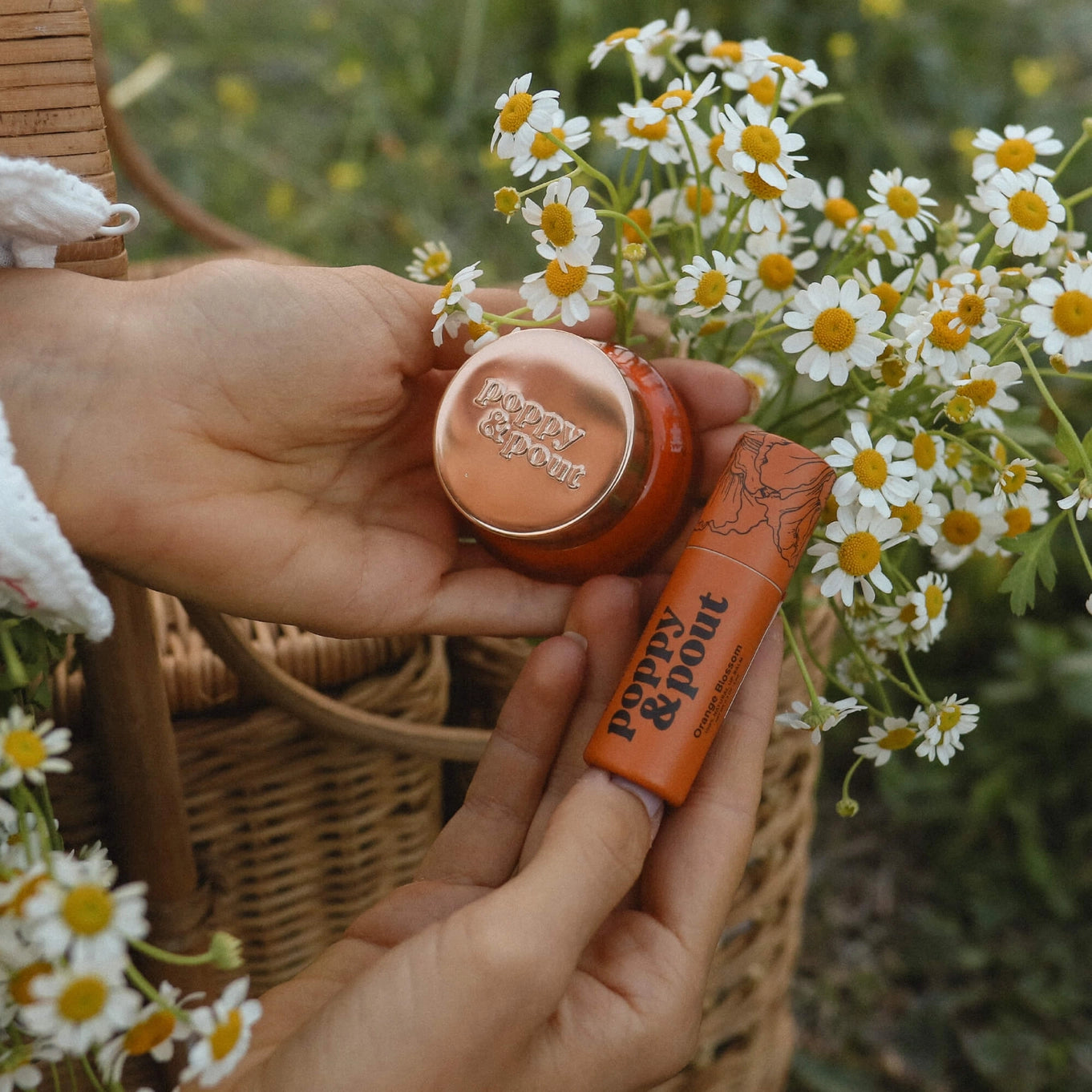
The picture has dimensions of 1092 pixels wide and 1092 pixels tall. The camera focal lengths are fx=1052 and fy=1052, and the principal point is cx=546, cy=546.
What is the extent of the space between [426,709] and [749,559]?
0.32 metres

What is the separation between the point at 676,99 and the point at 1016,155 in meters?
0.20

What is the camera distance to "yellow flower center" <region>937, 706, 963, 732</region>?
1.94ft

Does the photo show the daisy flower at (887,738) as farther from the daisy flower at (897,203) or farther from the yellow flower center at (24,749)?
the yellow flower center at (24,749)

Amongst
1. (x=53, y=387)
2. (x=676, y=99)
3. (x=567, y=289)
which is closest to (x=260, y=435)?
(x=53, y=387)

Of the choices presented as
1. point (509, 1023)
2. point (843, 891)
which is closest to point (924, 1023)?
point (843, 891)

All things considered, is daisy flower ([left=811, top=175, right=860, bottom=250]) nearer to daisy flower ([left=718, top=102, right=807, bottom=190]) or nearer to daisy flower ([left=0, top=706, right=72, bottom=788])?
daisy flower ([left=718, top=102, right=807, bottom=190])

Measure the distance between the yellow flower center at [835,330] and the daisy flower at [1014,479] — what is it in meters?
0.11

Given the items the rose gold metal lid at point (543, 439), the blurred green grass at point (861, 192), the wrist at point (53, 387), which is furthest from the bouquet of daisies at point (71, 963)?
the blurred green grass at point (861, 192)

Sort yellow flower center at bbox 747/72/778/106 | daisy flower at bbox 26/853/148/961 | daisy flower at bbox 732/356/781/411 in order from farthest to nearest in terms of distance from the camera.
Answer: daisy flower at bbox 732/356/781/411, yellow flower center at bbox 747/72/778/106, daisy flower at bbox 26/853/148/961

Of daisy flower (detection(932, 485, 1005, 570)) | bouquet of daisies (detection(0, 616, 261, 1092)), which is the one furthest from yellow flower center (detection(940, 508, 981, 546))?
bouquet of daisies (detection(0, 616, 261, 1092))

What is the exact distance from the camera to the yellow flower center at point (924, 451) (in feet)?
1.95

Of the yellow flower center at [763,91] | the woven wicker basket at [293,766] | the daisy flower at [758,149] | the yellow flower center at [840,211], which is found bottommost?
the woven wicker basket at [293,766]

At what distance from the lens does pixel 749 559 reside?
0.60m

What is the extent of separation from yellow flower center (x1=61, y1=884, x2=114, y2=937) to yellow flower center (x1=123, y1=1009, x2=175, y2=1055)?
0.18 feet
